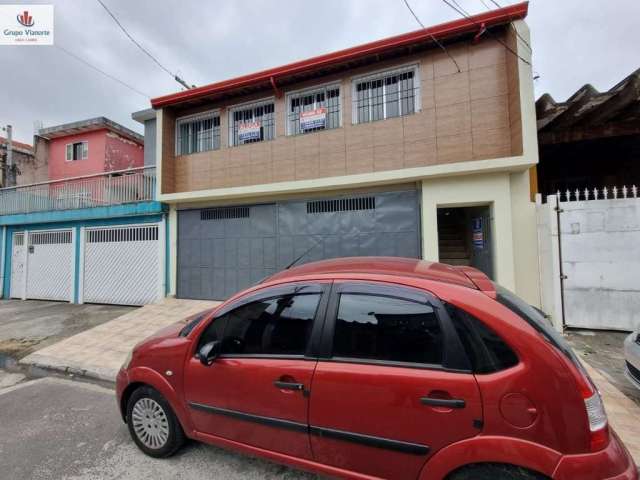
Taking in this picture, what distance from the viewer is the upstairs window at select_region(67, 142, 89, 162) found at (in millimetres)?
15578

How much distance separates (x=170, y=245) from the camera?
8570mm

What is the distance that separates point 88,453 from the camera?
258 cm

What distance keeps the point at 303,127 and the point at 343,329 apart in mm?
6545

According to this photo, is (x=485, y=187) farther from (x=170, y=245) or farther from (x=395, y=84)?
(x=170, y=245)

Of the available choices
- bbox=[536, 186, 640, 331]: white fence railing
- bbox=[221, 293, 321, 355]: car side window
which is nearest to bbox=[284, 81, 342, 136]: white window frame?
bbox=[536, 186, 640, 331]: white fence railing

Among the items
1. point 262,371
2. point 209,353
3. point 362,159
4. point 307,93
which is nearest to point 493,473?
point 262,371

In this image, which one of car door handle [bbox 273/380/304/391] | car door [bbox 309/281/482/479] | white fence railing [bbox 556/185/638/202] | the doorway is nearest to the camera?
car door [bbox 309/281/482/479]

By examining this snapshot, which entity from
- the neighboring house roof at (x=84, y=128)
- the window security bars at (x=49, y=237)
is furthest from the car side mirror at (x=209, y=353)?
the neighboring house roof at (x=84, y=128)

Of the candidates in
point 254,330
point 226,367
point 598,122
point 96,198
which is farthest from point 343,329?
point 96,198

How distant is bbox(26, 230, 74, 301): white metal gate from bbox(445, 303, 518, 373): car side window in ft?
39.3

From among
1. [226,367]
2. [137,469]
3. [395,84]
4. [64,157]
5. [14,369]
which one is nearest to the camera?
[226,367]

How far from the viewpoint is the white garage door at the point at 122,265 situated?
341 inches

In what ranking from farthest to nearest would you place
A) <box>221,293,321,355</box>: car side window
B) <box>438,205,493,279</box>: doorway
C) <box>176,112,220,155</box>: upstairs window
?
<box>176,112,220,155</box>: upstairs window < <box>438,205,493,279</box>: doorway < <box>221,293,321,355</box>: car side window

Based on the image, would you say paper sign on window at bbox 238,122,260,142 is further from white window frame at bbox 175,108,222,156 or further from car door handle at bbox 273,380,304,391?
car door handle at bbox 273,380,304,391
